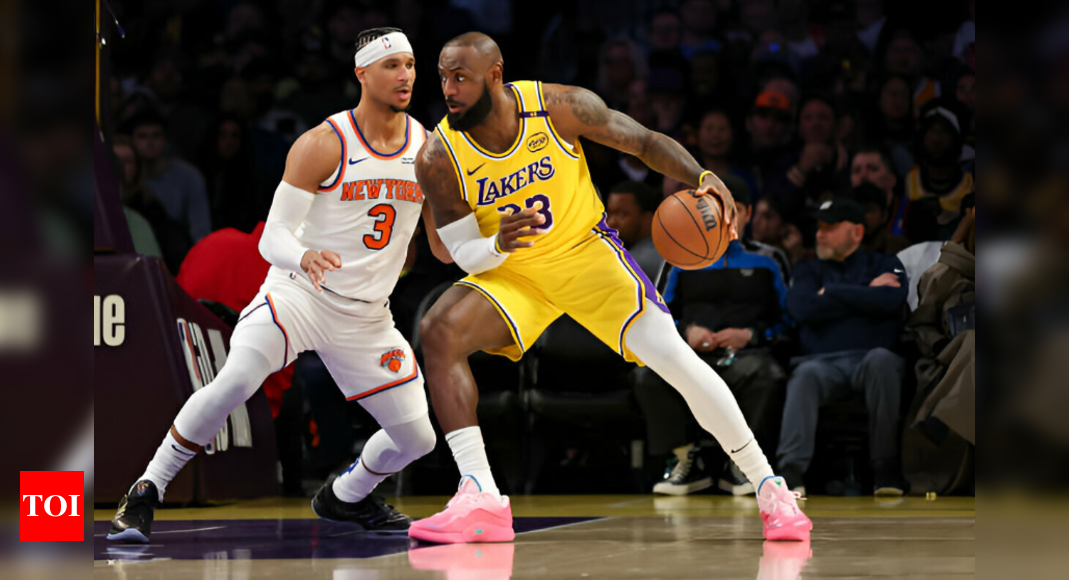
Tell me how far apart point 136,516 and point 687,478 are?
344cm

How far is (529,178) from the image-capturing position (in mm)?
4410

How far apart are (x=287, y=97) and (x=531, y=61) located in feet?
5.62

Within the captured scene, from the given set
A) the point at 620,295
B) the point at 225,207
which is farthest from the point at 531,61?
the point at 620,295

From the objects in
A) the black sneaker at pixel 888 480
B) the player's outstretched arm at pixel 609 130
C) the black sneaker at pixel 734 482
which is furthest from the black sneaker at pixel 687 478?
the player's outstretched arm at pixel 609 130

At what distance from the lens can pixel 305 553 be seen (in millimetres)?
4016

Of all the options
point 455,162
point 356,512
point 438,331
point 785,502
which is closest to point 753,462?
point 785,502

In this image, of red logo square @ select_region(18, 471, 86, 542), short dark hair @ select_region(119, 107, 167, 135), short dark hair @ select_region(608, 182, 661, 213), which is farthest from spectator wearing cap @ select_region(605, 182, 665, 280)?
red logo square @ select_region(18, 471, 86, 542)

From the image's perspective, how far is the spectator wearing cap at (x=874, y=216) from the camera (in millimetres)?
7207

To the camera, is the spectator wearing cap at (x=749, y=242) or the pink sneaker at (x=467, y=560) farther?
the spectator wearing cap at (x=749, y=242)

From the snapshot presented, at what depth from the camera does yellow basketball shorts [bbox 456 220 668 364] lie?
14.5 ft

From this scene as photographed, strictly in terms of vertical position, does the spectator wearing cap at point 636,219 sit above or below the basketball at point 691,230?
above

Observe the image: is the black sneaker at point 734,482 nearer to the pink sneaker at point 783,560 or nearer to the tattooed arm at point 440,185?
the pink sneaker at point 783,560

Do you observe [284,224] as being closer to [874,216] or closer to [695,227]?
[695,227]

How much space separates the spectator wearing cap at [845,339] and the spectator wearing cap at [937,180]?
26.2 inches
